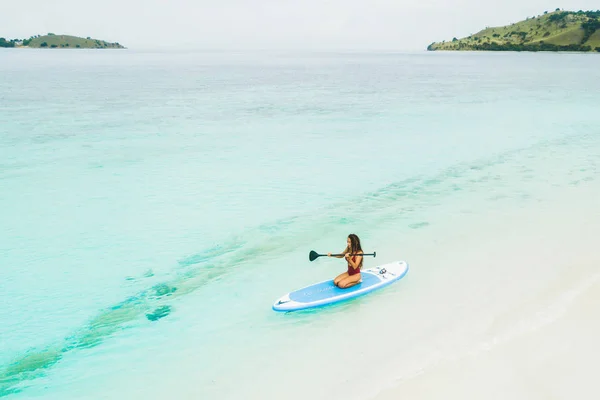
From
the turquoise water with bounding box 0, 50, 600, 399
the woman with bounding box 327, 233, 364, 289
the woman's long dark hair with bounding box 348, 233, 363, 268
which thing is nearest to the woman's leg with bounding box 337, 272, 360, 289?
the woman with bounding box 327, 233, 364, 289

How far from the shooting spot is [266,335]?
10.9 meters

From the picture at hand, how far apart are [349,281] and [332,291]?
0.48 m

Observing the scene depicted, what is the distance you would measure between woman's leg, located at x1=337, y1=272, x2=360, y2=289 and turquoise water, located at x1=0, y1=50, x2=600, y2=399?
1.61 feet

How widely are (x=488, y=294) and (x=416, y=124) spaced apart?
89.9 feet

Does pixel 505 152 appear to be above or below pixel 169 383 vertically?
above

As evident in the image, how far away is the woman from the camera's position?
1152cm

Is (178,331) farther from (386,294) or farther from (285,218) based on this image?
(285,218)

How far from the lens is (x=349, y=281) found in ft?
39.0

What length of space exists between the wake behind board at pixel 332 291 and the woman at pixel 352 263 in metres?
0.13

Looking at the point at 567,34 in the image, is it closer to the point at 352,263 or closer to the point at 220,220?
the point at 220,220

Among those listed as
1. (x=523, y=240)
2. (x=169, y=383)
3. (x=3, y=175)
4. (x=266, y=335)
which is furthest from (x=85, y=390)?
(x=3, y=175)

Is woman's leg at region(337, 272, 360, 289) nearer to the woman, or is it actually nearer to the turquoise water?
Result: the woman

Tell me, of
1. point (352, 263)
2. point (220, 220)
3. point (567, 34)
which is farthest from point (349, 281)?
point (567, 34)

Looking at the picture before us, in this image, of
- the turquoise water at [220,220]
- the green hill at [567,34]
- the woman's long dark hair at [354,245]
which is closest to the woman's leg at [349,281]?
the turquoise water at [220,220]
